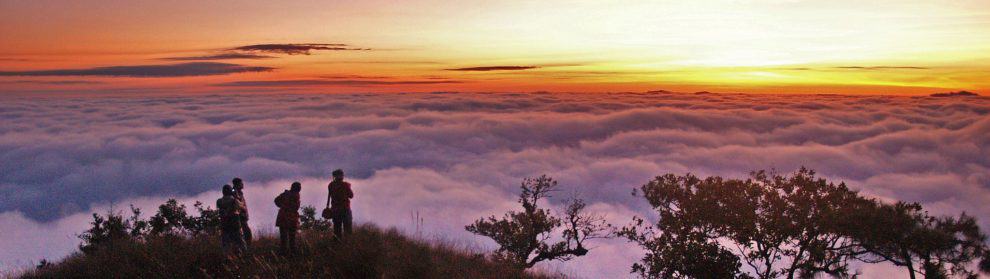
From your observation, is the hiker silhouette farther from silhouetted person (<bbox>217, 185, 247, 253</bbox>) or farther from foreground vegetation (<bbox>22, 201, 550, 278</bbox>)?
silhouetted person (<bbox>217, 185, 247, 253</bbox>)

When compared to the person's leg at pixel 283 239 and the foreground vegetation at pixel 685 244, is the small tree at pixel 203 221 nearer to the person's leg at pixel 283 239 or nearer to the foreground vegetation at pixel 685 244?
the foreground vegetation at pixel 685 244

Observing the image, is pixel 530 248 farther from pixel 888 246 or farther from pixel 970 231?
pixel 970 231

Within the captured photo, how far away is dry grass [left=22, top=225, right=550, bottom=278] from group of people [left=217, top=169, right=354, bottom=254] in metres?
0.30

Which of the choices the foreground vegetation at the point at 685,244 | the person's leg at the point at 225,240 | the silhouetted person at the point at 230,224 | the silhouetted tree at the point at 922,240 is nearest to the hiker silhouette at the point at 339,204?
the foreground vegetation at the point at 685,244

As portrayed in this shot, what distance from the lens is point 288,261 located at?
10.8 meters

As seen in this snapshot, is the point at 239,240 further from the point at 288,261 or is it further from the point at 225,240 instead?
the point at 288,261

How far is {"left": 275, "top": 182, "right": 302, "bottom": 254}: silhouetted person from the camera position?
1162cm

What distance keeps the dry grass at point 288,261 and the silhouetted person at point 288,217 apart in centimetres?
26

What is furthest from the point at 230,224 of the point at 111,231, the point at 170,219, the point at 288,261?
the point at 170,219

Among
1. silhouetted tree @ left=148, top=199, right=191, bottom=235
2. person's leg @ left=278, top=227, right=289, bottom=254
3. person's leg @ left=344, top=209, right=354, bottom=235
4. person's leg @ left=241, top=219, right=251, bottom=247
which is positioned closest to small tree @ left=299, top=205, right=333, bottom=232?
silhouetted tree @ left=148, top=199, right=191, bottom=235

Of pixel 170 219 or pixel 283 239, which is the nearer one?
pixel 283 239

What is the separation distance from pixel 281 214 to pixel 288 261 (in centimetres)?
120

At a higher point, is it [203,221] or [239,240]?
[239,240]

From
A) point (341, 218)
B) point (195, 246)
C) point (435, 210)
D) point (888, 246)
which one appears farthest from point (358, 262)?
point (435, 210)
